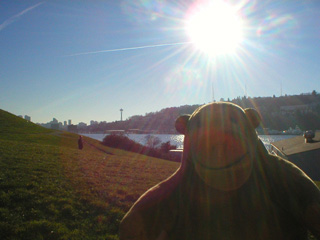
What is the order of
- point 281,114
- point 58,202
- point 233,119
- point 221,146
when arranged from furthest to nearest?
point 281,114, point 58,202, point 233,119, point 221,146

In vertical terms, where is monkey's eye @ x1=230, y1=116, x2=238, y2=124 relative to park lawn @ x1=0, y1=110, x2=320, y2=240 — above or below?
above

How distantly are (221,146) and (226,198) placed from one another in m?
0.36

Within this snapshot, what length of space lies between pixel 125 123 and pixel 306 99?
5381cm

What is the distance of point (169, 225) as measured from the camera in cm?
157

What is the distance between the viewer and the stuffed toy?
1.51 m

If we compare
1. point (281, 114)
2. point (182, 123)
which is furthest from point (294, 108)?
point (182, 123)

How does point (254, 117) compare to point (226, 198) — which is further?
point (254, 117)

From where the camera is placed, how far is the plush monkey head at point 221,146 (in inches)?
61.9

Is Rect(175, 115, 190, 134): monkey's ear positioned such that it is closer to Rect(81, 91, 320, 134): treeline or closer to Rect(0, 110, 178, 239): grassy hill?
Rect(0, 110, 178, 239): grassy hill

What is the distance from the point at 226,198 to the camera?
1.58 m

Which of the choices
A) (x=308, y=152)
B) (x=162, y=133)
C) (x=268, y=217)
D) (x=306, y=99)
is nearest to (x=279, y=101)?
(x=306, y=99)

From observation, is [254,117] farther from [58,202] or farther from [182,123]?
[58,202]

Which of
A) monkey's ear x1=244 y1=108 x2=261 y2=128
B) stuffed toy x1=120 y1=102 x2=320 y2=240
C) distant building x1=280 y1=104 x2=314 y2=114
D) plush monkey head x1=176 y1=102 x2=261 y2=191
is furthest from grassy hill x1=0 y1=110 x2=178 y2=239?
distant building x1=280 y1=104 x2=314 y2=114

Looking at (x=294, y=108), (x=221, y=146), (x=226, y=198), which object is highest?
(x=294, y=108)
